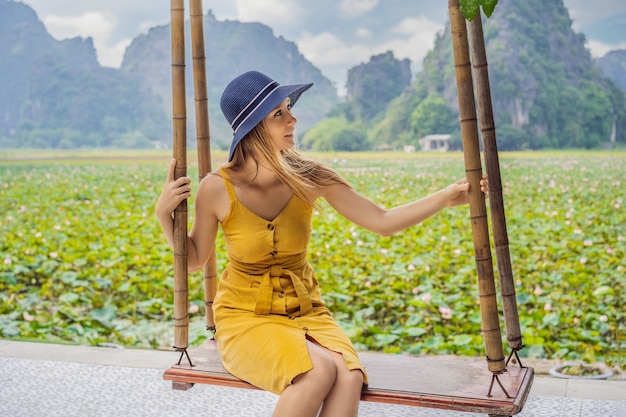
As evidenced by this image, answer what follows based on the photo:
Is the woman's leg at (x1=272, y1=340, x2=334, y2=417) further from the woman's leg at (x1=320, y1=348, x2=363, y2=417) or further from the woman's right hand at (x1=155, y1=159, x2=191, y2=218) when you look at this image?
the woman's right hand at (x1=155, y1=159, x2=191, y2=218)

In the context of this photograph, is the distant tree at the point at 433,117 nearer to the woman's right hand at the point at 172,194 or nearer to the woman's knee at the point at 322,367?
the woman's right hand at the point at 172,194

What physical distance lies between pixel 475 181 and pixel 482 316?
34 cm

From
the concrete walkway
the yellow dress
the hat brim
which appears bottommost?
the concrete walkway

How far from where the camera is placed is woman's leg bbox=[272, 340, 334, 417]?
204 cm

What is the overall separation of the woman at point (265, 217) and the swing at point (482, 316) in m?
0.08

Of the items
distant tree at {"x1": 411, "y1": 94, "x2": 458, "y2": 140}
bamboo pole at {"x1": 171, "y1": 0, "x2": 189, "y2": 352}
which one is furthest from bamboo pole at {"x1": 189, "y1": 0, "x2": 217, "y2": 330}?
distant tree at {"x1": 411, "y1": 94, "x2": 458, "y2": 140}

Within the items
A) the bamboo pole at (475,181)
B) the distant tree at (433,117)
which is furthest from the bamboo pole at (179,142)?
the distant tree at (433,117)

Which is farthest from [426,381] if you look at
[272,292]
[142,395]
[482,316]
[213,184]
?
[142,395]

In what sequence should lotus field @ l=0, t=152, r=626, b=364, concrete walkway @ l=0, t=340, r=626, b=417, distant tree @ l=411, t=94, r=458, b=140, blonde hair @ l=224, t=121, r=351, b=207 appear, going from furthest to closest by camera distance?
distant tree @ l=411, t=94, r=458, b=140 → lotus field @ l=0, t=152, r=626, b=364 → concrete walkway @ l=0, t=340, r=626, b=417 → blonde hair @ l=224, t=121, r=351, b=207

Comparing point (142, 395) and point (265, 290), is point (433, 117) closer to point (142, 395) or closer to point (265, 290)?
point (142, 395)

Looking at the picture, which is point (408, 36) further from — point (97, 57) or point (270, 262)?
point (270, 262)

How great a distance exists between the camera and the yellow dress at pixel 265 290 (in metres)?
2.24

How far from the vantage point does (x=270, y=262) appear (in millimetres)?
2340

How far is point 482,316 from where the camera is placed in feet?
7.06
